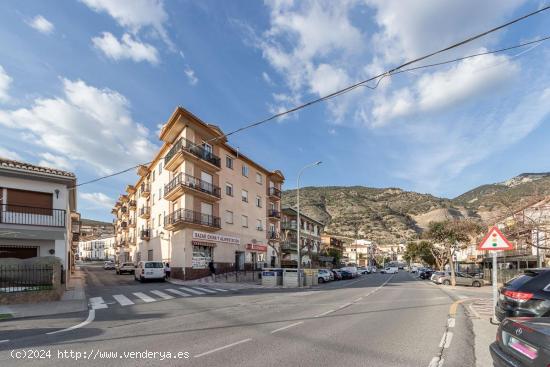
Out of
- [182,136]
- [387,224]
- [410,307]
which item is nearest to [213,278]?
[182,136]

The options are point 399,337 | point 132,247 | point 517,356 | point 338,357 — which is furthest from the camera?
point 132,247

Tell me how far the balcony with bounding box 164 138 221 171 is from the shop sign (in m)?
6.40

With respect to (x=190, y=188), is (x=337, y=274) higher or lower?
lower

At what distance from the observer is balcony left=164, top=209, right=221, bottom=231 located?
32456mm

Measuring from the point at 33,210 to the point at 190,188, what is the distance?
1267 cm

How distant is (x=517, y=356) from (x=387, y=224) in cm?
15011

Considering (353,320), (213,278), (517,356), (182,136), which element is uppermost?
(182,136)

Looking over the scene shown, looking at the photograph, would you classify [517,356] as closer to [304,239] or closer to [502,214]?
[502,214]

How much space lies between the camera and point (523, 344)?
4312 millimetres

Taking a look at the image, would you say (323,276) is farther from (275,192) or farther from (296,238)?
(296,238)

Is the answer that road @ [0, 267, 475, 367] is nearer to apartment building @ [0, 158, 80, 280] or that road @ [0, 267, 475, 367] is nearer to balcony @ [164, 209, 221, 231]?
apartment building @ [0, 158, 80, 280]

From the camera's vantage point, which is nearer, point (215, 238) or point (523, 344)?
point (523, 344)

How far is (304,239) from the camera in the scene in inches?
2480

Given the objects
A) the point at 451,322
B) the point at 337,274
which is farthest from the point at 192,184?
the point at 451,322
